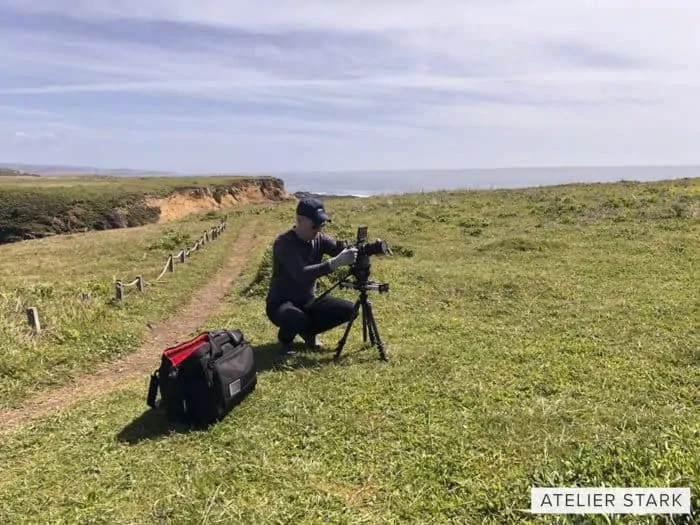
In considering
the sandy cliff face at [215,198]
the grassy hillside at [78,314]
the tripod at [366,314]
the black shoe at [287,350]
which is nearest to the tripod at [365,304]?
the tripod at [366,314]

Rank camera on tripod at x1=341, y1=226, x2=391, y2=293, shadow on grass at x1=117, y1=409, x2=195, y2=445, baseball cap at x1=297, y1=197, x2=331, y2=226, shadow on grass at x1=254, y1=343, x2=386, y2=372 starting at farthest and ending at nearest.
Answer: shadow on grass at x1=254, y1=343, x2=386, y2=372
baseball cap at x1=297, y1=197, x2=331, y2=226
camera on tripod at x1=341, y1=226, x2=391, y2=293
shadow on grass at x1=117, y1=409, x2=195, y2=445

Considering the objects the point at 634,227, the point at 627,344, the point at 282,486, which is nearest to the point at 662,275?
the point at 627,344

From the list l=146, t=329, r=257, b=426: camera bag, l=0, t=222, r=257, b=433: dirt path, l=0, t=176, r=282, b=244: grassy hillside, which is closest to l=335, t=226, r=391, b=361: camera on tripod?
l=146, t=329, r=257, b=426: camera bag

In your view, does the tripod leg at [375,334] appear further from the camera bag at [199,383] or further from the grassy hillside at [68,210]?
the grassy hillside at [68,210]

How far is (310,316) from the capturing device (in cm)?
858

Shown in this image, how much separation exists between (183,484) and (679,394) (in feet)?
A: 18.4

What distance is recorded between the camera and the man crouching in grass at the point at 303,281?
26.0ft

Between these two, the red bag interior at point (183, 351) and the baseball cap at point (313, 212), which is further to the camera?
the baseball cap at point (313, 212)

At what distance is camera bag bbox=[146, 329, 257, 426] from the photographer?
20.1 feet

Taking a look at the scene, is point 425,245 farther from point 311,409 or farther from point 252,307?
point 311,409

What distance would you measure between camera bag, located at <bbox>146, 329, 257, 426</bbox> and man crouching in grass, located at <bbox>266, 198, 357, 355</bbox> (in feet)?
6.10

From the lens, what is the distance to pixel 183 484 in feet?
16.4

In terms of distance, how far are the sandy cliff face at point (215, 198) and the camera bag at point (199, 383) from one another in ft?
179

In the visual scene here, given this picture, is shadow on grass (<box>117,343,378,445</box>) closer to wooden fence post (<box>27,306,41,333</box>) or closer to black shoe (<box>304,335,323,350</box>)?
black shoe (<box>304,335,323,350</box>)
